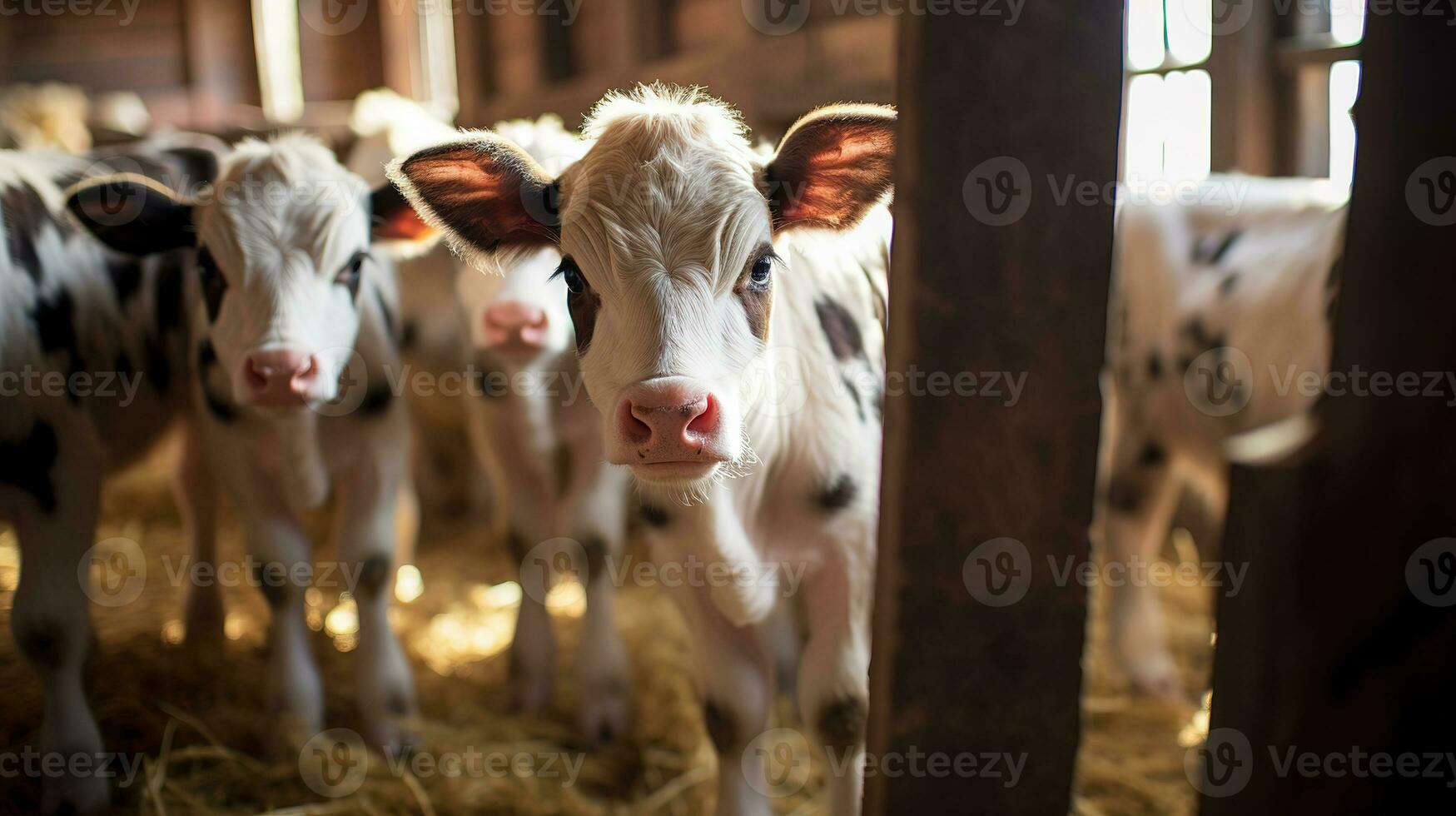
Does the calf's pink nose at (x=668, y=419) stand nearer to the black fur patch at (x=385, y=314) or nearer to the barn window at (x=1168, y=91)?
the black fur patch at (x=385, y=314)

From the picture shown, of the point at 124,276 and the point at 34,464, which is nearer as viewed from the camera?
the point at 34,464

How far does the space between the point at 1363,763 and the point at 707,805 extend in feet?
7.02

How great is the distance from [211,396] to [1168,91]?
4151 mm

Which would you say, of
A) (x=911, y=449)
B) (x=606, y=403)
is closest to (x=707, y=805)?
(x=606, y=403)

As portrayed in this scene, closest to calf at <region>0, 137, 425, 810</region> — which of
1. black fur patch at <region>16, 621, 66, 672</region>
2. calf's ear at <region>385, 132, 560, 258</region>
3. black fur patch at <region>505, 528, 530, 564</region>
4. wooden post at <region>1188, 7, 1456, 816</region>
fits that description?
black fur patch at <region>16, 621, 66, 672</region>

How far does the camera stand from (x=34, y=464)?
2.90 m

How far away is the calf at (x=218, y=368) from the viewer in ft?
9.10

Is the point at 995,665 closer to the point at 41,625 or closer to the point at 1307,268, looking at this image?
the point at 1307,268

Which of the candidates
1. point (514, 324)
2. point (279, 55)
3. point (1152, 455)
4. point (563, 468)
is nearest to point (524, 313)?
point (514, 324)

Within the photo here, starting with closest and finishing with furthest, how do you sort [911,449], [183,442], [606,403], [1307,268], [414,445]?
[911,449] → [606,403] → [1307,268] → [183,442] → [414,445]

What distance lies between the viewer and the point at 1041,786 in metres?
1.56

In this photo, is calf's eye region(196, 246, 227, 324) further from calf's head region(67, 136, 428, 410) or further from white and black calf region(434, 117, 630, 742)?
white and black calf region(434, 117, 630, 742)

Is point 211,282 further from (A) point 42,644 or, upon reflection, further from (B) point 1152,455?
(B) point 1152,455

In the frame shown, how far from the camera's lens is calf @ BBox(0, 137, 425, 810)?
9.10ft
